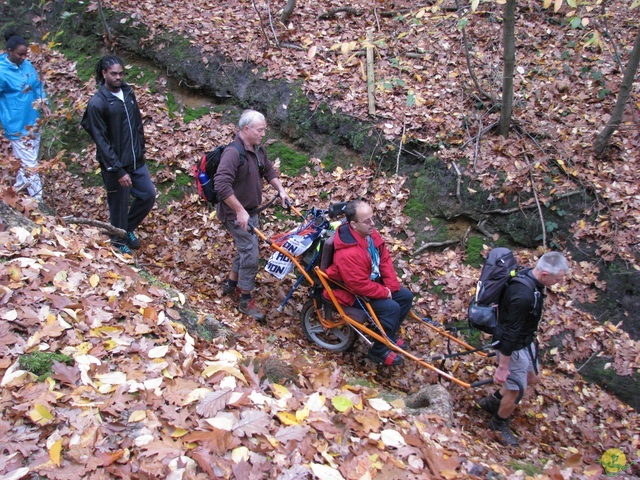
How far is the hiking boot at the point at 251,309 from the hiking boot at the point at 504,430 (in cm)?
289

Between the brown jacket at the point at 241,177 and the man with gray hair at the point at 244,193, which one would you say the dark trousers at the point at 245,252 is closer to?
the man with gray hair at the point at 244,193

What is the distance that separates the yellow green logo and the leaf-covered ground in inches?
4.5

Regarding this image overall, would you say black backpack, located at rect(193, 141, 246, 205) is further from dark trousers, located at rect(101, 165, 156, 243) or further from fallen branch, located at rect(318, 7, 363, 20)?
fallen branch, located at rect(318, 7, 363, 20)

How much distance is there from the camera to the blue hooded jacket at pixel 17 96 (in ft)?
20.2

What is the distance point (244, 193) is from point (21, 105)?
3471mm

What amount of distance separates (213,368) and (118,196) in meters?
3.51

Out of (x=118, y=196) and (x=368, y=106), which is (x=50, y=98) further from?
(x=368, y=106)

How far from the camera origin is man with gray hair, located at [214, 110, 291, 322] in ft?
17.2

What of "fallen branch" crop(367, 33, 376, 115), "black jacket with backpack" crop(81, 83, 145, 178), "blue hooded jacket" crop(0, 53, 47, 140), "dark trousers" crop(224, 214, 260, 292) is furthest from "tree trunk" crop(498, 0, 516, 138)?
"blue hooded jacket" crop(0, 53, 47, 140)

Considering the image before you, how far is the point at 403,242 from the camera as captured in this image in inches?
262

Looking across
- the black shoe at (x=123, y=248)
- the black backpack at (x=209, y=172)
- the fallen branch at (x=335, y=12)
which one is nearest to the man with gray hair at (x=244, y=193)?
the black backpack at (x=209, y=172)

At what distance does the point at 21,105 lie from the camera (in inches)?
251

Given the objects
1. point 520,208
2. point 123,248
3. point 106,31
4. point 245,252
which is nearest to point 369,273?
point 245,252

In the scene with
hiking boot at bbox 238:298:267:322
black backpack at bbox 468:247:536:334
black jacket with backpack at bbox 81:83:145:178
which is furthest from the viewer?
hiking boot at bbox 238:298:267:322
